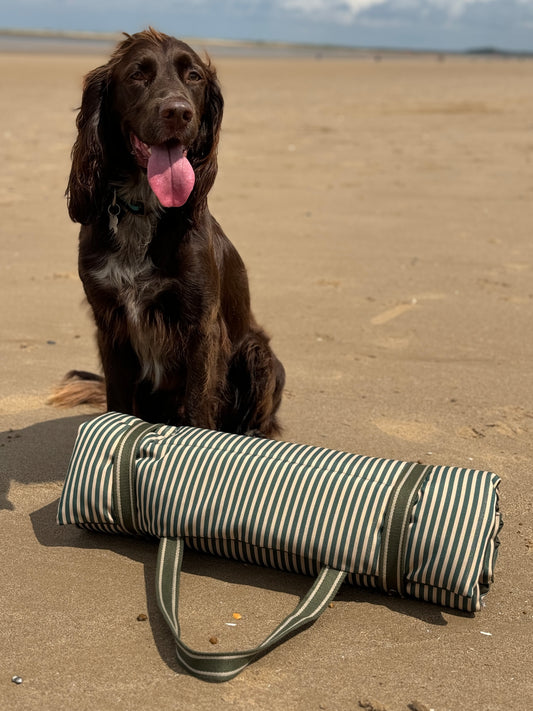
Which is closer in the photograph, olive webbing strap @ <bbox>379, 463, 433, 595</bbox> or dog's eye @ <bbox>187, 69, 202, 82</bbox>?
olive webbing strap @ <bbox>379, 463, 433, 595</bbox>

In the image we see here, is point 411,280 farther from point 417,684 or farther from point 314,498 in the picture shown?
point 417,684

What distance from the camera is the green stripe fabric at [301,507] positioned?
2828 mm

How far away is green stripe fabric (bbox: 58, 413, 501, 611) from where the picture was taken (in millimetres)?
2828

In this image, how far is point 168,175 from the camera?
3.44 meters

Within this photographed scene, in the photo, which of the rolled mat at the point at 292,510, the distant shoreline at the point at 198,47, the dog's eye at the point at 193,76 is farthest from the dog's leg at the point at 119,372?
the distant shoreline at the point at 198,47

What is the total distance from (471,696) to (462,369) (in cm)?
302

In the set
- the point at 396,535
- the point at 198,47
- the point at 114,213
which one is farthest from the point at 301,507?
the point at 198,47

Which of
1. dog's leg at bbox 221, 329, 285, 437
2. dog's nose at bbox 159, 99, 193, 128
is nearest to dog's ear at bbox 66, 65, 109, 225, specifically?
dog's nose at bbox 159, 99, 193, 128

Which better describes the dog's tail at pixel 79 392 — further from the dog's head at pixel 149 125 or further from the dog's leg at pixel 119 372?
the dog's head at pixel 149 125

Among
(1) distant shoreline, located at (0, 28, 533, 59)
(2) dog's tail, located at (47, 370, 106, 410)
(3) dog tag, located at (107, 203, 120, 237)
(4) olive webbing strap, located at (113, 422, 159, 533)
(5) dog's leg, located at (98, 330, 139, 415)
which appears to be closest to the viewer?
(4) olive webbing strap, located at (113, 422, 159, 533)

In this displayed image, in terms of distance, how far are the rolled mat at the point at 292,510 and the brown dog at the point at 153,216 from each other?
540 millimetres

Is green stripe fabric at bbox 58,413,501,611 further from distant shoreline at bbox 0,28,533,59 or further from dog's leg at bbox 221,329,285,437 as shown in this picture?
distant shoreline at bbox 0,28,533,59

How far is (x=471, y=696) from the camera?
2492mm

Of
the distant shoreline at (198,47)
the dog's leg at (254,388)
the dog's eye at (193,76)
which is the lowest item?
the distant shoreline at (198,47)
